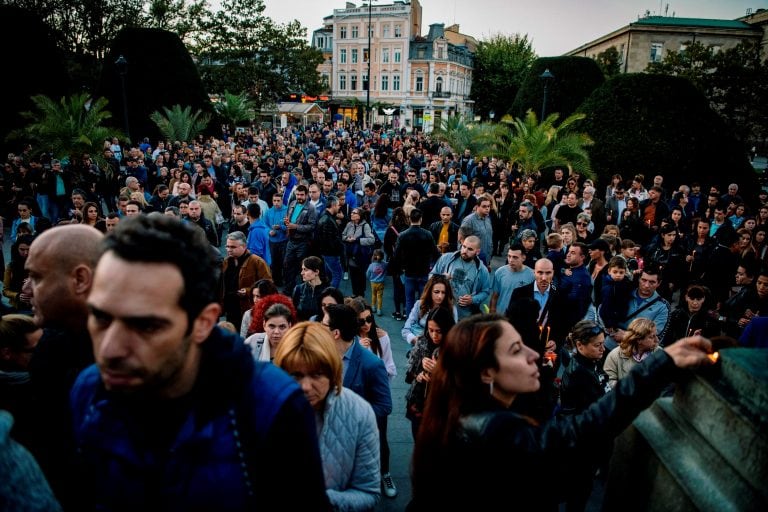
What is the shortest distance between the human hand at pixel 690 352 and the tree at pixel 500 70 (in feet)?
157

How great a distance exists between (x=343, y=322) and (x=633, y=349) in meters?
2.67

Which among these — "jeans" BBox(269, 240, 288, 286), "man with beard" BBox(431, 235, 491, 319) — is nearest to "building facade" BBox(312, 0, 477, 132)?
"jeans" BBox(269, 240, 288, 286)

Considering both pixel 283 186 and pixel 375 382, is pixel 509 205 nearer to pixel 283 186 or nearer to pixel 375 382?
pixel 283 186

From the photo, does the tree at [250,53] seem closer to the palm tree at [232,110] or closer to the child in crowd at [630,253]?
the palm tree at [232,110]

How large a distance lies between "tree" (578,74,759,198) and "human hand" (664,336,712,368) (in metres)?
15.8

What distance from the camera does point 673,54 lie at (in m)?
23.5

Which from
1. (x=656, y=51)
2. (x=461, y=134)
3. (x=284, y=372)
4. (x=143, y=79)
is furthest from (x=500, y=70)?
(x=284, y=372)

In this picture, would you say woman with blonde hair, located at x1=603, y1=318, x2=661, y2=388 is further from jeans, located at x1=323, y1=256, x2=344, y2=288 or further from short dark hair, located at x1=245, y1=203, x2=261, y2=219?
short dark hair, located at x1=245, y1=203, x2=261, y2=219

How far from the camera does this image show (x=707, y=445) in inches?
60.3

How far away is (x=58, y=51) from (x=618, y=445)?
90.8ft

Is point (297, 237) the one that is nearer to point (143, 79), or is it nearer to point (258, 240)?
point (258, 240)

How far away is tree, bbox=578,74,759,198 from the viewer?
15.1 m

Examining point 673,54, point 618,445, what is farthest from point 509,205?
point 673,54

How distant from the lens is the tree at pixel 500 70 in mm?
46000
